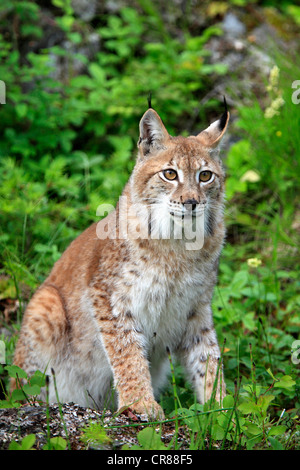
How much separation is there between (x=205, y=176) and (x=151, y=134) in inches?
18.2

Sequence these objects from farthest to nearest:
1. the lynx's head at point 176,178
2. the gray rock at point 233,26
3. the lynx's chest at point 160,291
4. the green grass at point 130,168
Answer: the gray rock at point 233,26
the green grass at point 130,168
the lynx's chest at point 160,291
the lynx's head at point 176,178

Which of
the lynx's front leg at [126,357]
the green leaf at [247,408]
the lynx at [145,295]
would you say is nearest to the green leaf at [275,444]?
the green leaf at [247,408]

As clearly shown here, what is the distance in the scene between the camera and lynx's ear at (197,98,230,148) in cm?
374

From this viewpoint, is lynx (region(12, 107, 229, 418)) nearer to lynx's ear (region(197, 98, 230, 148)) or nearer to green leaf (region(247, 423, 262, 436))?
lynx's ear (region(197, 98, 230, 148))

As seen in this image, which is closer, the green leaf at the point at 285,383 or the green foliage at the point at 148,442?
the green foliage at the point at 148,442

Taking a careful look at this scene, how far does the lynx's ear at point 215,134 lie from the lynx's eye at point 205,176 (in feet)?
0.79

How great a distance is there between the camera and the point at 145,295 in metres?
3.55

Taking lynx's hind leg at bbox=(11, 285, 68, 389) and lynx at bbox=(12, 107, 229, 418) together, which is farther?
lynx's hind leg at bbox=(11, 285, 68, 389)

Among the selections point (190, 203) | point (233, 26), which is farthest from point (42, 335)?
point (233, 26)

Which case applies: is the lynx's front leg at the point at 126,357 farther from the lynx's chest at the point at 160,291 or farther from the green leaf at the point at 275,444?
the green leaf at the point at 275,444

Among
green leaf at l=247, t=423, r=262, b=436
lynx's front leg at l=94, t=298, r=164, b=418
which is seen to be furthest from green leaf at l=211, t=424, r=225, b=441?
lynx's front leg at l=94, t=298, r=164, b=418

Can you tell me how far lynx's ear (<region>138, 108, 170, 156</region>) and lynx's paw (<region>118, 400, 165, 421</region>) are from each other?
1607mm

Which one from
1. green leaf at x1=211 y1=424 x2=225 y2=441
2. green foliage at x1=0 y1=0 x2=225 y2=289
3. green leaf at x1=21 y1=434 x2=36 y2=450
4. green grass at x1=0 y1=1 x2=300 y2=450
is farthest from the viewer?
green foliage at x1=0 y1=0 x2=225 y2=289

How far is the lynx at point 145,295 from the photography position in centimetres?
355
